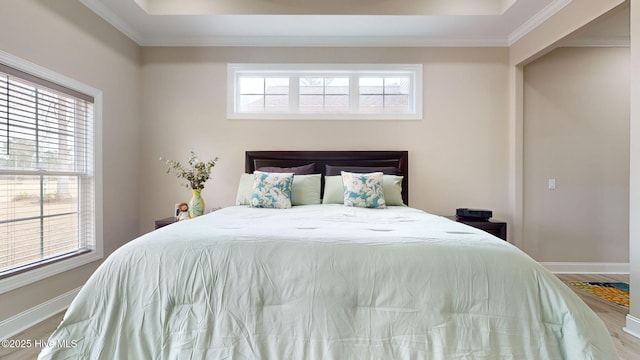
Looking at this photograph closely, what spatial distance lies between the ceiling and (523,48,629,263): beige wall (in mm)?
871

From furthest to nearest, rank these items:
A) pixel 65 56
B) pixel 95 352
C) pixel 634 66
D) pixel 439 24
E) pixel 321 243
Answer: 1. pixel 439 24
2. pixel 65 56
3. pixel 634 66
4. pixel 321 243
5. pixel 95 352

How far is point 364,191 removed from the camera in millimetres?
2770

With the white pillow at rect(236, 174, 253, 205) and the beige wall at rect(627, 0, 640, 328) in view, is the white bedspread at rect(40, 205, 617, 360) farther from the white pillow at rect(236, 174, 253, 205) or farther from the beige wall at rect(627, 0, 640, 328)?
the white pillow at rect(236, 174, 253, 205)

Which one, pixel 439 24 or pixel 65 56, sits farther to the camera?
pixel 439 24

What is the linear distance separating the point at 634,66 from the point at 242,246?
2.98m

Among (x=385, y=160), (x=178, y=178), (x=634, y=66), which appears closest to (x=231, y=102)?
(x=178, y=178)

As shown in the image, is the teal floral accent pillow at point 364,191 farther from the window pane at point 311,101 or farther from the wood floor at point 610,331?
the wood floor at point 610,331

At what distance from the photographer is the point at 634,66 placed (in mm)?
2133

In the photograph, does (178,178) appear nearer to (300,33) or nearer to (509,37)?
(300,33)

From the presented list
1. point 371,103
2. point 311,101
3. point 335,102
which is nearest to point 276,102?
point 311,101

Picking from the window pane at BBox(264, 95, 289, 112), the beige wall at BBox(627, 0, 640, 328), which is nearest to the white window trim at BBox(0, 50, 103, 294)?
the window pane at BBox(264, 95, 289, 112)

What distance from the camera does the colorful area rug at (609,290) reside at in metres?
2.75

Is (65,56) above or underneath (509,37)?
underneath

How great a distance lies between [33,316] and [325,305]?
2.42 m
